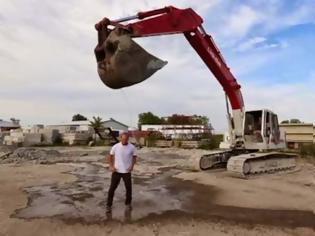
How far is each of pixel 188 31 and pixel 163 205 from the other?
600 cm

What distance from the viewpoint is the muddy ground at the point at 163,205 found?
7.56m

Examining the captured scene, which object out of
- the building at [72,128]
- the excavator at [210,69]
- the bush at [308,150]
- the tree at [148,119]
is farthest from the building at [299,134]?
the tree at [148,119]

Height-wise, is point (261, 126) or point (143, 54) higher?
point (143, 54)

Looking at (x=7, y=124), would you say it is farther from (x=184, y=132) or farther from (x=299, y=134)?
(x=299, y=134)

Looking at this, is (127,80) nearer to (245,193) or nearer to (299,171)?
(245,193)

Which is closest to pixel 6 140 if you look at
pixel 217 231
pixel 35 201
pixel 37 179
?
pixel 37 179

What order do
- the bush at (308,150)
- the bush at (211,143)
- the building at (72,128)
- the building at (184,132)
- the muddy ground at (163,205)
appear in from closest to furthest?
the muddy ground at (163,205)
the bush at (308,150)
the bush at (211,143)
the building at (184,132)
the building at (72,128)

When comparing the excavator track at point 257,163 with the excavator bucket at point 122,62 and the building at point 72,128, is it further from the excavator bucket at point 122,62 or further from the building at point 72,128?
the building at point 72,128

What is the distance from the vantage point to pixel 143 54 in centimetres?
989

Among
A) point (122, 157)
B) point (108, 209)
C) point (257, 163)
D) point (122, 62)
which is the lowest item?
point (108, 209)

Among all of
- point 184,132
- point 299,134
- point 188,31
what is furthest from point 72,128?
point 188,31

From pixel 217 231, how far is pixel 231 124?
9523 mm

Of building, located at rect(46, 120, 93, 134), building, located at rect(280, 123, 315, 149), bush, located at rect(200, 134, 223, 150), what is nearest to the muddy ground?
building, located at rect(280, 123, 315, 149)

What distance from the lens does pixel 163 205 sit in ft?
31.9
